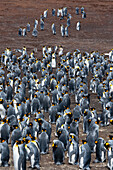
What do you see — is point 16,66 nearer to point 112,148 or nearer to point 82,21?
point 112,148

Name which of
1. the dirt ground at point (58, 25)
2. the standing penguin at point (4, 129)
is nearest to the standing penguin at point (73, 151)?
the standing penguin at point (4, 129)

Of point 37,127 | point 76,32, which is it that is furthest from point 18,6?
point 37,127

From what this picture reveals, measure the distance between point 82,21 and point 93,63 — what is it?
726 inches

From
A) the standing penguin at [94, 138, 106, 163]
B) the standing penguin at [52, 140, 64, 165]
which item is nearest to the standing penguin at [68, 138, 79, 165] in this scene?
the standing penguin at [52, 140, 64, 165]

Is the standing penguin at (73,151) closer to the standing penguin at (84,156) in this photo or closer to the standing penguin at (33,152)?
the standing penguin at (84,156)

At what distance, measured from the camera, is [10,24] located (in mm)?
44406

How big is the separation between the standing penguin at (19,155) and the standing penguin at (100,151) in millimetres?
2732

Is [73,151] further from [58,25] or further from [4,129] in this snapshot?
[58,25]

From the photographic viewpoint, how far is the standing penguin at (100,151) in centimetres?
1362

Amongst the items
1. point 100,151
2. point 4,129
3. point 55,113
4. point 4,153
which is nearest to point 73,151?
point 100,151

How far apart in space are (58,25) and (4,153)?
3219cm

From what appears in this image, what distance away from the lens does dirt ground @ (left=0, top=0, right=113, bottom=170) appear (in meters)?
37.3

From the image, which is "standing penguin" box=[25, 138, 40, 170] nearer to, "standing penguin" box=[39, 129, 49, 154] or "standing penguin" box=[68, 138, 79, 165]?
"standing penguin" box=[39, 129, 49, 154]

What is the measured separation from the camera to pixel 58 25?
1736 inches
